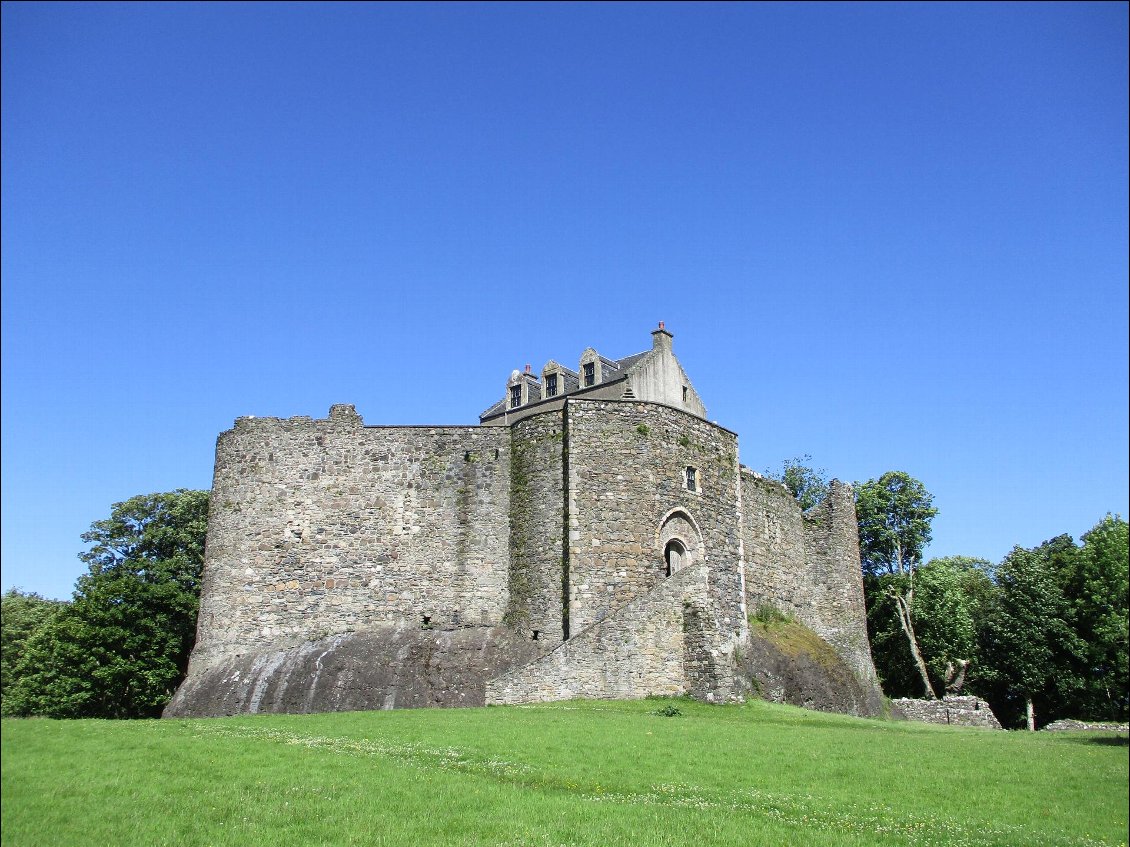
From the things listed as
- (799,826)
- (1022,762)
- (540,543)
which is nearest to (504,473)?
(540,543)

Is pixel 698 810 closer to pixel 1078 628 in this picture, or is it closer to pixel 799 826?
pixel 799 826

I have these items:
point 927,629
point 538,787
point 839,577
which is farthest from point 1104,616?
point 538,787

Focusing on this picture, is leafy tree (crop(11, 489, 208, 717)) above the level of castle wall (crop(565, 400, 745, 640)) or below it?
below

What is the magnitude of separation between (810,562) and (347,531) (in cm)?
2511

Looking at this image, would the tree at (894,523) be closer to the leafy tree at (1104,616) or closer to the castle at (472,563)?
the leafy tree at (1104,616)

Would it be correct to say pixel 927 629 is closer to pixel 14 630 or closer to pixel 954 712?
pixel 954 712

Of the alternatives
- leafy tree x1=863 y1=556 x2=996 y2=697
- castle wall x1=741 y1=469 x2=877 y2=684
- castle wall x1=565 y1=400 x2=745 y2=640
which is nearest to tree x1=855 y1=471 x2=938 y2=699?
leafy tree x1=863 y1=556 x2=996 y2=697

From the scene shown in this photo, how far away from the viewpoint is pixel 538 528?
39.2 metres

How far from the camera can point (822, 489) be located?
7681 cm

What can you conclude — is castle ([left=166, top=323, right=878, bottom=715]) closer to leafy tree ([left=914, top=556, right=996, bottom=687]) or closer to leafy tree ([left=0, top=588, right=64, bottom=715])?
leafy tree ([left=914, top=556, right=996, bottom=687])

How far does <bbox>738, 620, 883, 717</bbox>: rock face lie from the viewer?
39.2 metres

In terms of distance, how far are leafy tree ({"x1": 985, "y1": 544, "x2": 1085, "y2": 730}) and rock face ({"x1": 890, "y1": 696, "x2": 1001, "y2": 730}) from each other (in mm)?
4564

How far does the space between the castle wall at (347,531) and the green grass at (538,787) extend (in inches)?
519

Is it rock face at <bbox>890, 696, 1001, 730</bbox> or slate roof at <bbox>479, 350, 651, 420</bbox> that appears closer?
rock face at <bbox>890, 696, 1001, 730</bbox>
